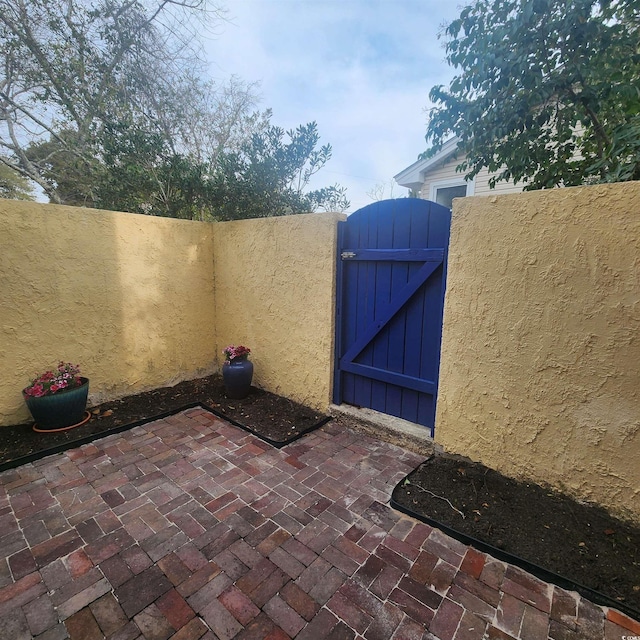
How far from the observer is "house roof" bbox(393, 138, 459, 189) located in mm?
7262

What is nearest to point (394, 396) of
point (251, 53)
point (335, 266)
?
point (335, 266)

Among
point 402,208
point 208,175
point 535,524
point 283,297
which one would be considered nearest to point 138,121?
point 208,175

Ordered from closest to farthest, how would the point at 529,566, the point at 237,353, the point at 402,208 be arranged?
the point at 529,566
the point at 402,208
the point at 237,353

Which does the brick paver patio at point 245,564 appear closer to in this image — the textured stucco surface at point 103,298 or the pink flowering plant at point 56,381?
the pink flowering plant at point 56,381

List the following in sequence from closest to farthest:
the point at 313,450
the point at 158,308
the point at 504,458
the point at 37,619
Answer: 1. the point at 37,619
2. the point at 504,458
3. the point at 313,450
4. the point at 158,308

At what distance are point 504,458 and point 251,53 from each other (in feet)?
29.8

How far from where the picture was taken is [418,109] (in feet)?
13.7

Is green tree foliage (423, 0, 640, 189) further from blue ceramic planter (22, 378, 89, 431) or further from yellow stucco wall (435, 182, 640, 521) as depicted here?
blue ceramic planter (22, 378, 89, 431)

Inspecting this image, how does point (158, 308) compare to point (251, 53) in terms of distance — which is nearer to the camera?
point (158, 308)

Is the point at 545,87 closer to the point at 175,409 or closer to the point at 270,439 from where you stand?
the point at 270,439

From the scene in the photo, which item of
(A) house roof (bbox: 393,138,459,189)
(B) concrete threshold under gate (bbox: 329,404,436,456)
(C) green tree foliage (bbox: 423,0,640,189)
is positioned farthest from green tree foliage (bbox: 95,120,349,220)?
(B) concrete threshold under gate (bbox: 329,404,436,456)

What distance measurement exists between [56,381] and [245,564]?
268 centimetres

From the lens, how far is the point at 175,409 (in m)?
3.75

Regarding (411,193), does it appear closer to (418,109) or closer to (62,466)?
(418,109)
